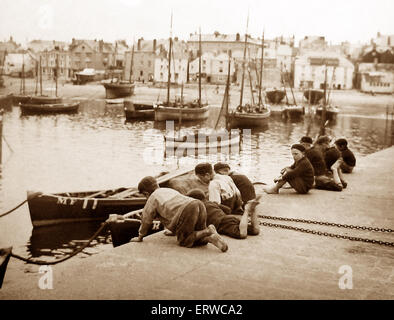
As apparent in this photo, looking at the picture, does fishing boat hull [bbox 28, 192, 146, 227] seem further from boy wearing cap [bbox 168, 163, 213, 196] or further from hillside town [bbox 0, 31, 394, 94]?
hillside town [bbox 0, 31, 394, 94]

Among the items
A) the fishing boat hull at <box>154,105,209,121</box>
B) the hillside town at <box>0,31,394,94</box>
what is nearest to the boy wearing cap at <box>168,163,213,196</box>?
the fishing boat hull at <box>154,105,209,121</box>

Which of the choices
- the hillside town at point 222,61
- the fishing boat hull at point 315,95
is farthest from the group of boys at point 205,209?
the hillside town at point 222,61

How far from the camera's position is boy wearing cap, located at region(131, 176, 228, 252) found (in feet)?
22.3

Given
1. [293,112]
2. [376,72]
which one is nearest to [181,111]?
[293,112]

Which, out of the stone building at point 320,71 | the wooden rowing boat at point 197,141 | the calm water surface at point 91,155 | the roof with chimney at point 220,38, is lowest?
the calm water surface at point 91,155

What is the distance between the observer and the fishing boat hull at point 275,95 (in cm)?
7944

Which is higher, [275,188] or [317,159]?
[317,159]

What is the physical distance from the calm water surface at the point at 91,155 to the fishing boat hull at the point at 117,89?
16761 mm

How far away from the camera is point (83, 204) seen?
13969 millimetres

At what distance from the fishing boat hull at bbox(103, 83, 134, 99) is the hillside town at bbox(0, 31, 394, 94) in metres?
7.62

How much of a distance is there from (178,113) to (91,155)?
2110 centimetres

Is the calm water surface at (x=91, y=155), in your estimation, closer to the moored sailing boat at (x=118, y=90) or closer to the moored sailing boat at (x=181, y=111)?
the moored sailing boat at (x=181, y=111)

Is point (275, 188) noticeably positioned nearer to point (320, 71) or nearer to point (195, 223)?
point (195, 223)
